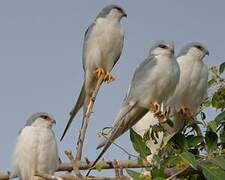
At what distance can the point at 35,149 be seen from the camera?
5.95 meters

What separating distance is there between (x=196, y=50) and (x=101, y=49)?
4.95 feet

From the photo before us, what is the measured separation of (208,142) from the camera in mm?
3020

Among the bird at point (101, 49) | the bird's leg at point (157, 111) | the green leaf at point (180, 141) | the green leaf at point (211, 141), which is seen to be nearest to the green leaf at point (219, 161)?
the green leaf at point (211, 141)

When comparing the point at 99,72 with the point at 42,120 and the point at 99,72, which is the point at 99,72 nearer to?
the point at 99,72

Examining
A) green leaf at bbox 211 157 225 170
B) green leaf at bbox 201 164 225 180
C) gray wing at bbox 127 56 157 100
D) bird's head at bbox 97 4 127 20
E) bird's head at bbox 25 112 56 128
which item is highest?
bird's head at bbox 97 4 127 20

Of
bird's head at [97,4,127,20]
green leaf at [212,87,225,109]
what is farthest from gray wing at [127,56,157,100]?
bird's head at [97,4,127,20]

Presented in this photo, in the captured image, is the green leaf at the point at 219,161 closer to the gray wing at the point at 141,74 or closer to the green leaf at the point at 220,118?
the green leaf at the point at 220,118

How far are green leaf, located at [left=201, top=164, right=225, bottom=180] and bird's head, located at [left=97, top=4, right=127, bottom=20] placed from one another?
4.02 m

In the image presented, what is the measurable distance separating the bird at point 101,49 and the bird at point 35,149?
54cm

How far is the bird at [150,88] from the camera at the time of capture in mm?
4676

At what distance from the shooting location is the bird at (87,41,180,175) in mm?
4676

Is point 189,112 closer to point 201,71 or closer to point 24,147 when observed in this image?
point 201,71

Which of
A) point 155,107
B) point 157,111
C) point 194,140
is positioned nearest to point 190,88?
point 155,107

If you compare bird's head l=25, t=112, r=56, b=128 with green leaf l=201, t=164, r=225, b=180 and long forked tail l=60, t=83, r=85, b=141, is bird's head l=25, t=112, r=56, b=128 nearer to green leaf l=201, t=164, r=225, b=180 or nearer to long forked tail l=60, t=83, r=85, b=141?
long forked tail l=60, t=83, r=85, b=141
